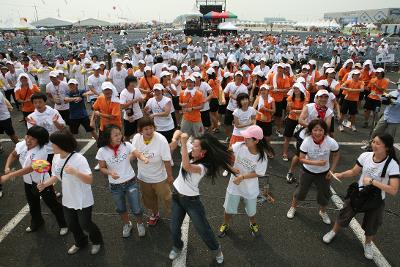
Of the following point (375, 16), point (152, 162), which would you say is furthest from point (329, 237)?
point (375, 16)

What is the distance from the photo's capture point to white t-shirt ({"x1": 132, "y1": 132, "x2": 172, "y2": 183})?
383cm

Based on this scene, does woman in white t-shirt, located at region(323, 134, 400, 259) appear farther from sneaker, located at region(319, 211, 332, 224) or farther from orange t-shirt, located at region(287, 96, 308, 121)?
orange t-shirt, located at region(287, 96, 308, 121)

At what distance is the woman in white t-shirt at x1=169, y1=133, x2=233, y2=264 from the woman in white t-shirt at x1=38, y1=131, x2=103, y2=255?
1110 mm

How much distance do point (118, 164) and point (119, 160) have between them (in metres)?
0.06

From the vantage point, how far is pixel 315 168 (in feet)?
13.7

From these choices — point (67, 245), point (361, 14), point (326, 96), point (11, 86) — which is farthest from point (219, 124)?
point (361, 14)

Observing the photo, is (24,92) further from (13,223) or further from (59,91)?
(13,223)

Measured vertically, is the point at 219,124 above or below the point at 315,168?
below

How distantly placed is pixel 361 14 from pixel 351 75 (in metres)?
142

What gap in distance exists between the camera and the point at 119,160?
373 centimetres

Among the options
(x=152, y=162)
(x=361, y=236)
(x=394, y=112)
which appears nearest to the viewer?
(x=152, y=162)

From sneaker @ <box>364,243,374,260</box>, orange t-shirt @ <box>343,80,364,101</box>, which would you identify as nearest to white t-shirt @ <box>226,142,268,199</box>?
sneaker @ <box>364,243,374,260</box>

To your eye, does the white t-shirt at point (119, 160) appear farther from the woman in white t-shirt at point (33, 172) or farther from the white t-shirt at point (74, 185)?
the woman in white t-shirt at point (33, 172)

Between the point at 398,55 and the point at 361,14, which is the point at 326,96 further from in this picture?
the point at 361,14
